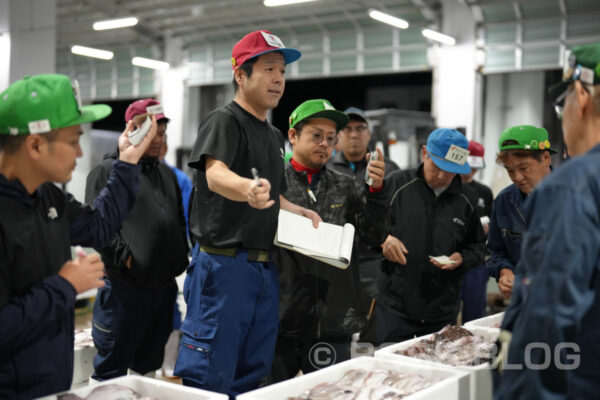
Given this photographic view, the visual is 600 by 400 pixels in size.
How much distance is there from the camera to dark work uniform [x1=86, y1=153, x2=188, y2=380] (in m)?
3.08

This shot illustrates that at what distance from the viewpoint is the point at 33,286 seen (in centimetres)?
167

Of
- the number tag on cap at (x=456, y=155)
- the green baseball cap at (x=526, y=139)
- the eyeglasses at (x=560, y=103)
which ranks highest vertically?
the eyeglasses at (x=560, y=103)

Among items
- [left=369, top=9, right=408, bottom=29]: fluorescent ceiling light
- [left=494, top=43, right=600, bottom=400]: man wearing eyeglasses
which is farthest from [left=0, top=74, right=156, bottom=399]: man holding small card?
[left=369, top=9, right=408, bottom=29]: fluorescent ceiling light

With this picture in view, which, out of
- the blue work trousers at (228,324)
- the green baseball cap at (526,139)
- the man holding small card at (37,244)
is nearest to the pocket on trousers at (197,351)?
the blue work trousers at (228,324)

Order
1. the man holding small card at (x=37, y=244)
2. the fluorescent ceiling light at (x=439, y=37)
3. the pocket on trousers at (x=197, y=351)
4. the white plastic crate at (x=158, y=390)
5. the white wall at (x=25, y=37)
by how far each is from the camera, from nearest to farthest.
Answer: the man holding small card at (x=37, y=244)
the white plastic crate at (x=158, y=390)
the pocket on trousers at (x=197, y=351)
the white wall at (x=25, y=37)
the fluorescent ceiling light at (x=439, y=37)

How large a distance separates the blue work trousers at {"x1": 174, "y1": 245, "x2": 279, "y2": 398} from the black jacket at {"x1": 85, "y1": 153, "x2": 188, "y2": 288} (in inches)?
30.4

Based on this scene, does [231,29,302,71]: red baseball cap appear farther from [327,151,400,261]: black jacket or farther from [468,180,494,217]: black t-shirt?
[468,180,494,217]: black t-shirt

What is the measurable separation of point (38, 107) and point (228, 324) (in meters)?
1.03

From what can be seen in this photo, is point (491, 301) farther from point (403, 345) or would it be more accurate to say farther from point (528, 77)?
point (528, 77)

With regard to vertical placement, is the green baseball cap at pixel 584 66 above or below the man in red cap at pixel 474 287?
above

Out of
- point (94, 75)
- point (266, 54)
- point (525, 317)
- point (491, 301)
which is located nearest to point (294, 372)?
point (266, 54)

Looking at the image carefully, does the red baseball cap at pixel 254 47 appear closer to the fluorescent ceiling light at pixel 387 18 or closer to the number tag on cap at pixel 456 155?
the number tag on cap at pixel 456 155

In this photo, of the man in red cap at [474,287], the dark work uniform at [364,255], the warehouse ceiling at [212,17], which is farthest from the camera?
the warehouse ceiling at [212,17]

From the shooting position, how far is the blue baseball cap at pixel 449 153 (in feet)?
10.3
